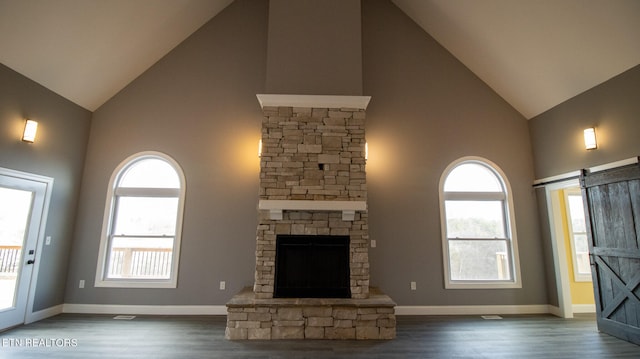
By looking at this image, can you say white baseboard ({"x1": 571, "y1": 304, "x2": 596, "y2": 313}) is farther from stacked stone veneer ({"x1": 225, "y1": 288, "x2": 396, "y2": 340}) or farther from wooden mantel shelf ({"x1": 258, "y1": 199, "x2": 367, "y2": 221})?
wooden mantel shelf ({"x1": 258, "y1": 199, "x2": 367, "y2": 221})

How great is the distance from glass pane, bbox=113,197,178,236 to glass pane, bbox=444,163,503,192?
184 inches

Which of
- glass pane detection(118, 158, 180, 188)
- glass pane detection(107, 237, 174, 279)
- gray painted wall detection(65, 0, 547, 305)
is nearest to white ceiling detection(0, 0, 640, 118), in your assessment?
gray painted wall detection(65, 0, 547, 305)

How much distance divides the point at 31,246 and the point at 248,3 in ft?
16.8

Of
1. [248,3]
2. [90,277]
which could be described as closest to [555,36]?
[248,3]

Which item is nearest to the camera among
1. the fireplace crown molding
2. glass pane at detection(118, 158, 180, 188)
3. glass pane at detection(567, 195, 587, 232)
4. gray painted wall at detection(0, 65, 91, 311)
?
gray painted wall at detection(0, 65, 91, 311)

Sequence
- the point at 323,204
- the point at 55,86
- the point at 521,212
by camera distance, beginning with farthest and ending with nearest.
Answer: the point at 521,212 → the point at 55,86 → the point at 323,204

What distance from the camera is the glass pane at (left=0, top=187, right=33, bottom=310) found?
3.74m

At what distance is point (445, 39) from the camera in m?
5.15

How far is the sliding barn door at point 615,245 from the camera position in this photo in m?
3.44

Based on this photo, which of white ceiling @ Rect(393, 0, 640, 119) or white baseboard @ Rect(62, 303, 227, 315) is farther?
white baseboard @ Rect(62, 303, 227, 315)

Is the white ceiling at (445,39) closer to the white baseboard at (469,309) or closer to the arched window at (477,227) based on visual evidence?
the arched window at (477,227)

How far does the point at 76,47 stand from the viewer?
13.1 ft

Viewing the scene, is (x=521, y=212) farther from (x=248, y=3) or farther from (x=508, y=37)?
(x=248, y=3)

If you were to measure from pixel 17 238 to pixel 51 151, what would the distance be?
1267 millimetres
